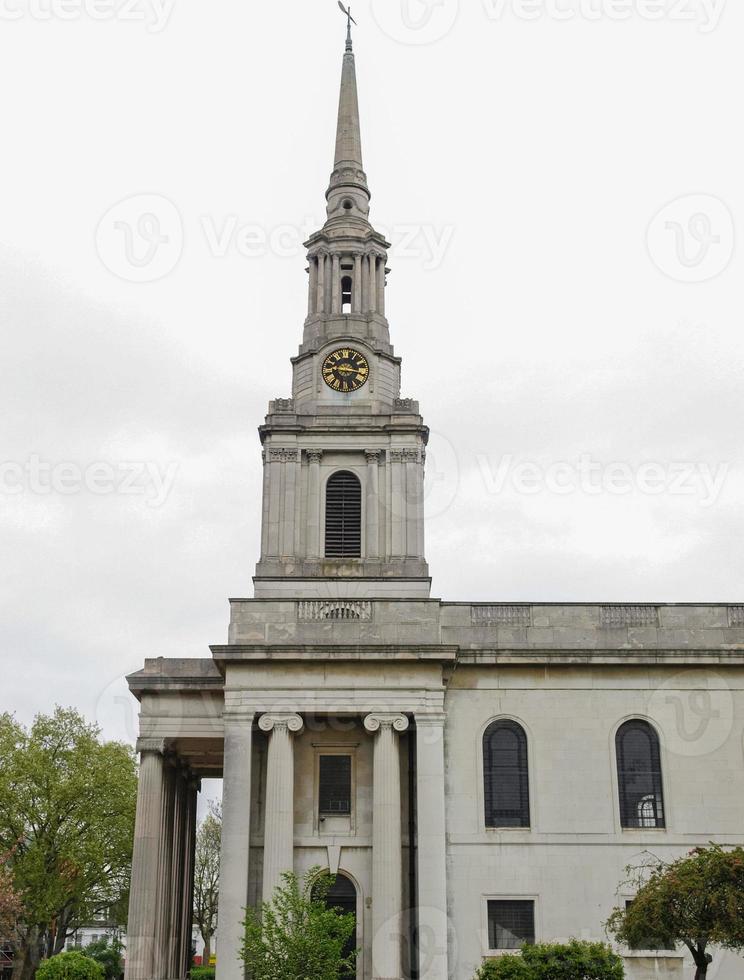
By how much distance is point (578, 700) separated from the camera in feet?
114

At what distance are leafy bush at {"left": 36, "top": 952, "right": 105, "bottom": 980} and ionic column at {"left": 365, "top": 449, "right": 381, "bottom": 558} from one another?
18.3 meters

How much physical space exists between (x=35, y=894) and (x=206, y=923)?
1012 inches

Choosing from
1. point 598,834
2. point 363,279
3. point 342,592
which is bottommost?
point 598,834

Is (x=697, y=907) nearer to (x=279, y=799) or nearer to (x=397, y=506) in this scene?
(x=279, y=799)

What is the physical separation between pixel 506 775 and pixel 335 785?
5164 mm

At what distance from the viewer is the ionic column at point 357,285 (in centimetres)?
4978

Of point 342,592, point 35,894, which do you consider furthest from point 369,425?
point 35,894

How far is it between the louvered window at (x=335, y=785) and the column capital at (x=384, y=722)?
197 cm

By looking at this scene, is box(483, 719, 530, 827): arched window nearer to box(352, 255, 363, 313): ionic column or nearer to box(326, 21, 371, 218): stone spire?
box(352, 255, 363, 313): ionic column

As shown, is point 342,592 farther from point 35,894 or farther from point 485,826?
point 35,894

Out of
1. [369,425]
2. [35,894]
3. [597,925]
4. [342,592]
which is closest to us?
[597,925]

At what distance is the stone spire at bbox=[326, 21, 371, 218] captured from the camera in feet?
173

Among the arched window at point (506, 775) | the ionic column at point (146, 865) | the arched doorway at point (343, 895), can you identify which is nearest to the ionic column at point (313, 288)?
the ionic column at point (146, 865)

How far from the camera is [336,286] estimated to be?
164 ft
